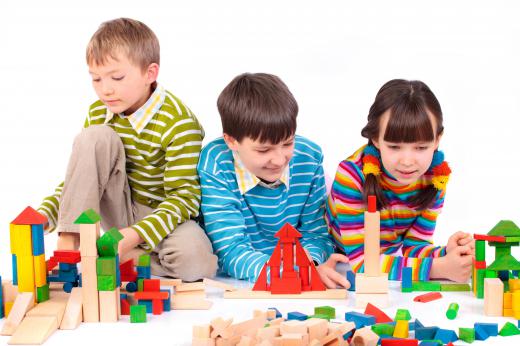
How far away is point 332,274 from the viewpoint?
261 centimetres

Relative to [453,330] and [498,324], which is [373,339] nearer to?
[453,330]

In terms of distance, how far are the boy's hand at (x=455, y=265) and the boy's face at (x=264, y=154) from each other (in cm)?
53

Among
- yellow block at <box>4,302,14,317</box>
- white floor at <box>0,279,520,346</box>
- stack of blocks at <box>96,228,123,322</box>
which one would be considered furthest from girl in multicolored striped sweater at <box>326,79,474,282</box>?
yellow block at <box>4,302,14,317</box>

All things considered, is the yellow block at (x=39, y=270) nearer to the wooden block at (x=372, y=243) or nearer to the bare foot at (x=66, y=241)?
the bare foot at (x=66, y=241)

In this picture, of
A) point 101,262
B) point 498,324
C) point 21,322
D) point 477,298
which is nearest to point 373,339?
point 498,324

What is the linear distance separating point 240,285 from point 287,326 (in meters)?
0.62

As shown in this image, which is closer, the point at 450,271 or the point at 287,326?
the point at 287,326

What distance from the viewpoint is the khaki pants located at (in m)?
2.67

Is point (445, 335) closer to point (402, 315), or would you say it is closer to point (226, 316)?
point (402, 315)

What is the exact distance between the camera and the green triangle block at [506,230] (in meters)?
2.42

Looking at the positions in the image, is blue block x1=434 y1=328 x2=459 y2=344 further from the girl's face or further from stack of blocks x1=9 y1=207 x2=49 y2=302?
stack of blocks x1=9 y1=207 x2=49 y2=302

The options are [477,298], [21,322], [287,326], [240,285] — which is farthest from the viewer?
[240,285]

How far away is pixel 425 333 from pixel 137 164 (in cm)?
109

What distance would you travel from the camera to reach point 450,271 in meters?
2.63
